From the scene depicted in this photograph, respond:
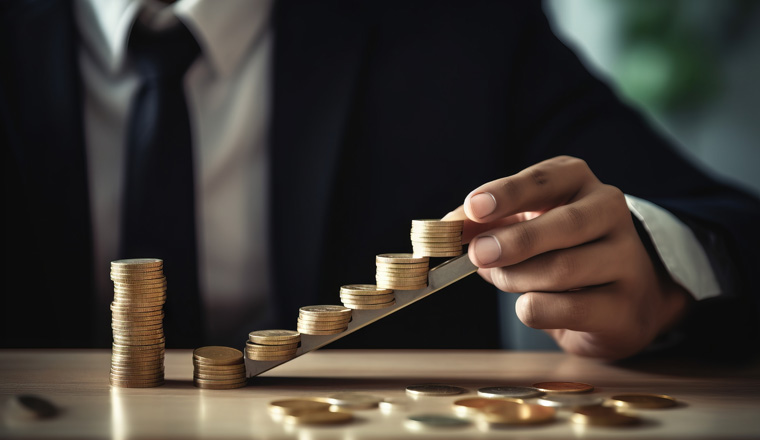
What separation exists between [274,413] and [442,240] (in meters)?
0.37

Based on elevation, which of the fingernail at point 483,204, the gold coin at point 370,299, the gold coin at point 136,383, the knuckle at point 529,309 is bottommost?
the gold coin at point 136,383

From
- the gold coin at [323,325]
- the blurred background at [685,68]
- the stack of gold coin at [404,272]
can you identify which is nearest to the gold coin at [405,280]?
the stack of gold coin at [404,272]

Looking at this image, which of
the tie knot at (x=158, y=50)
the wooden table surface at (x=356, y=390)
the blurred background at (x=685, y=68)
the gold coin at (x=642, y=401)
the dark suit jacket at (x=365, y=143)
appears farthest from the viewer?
the blurred background at (x=685, y=68)

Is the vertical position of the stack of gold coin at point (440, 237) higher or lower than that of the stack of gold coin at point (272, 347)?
higher

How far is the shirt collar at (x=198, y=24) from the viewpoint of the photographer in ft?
5.52

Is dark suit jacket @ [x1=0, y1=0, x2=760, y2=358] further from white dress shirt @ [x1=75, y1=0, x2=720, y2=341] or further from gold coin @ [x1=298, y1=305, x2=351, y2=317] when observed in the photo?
gold coin @ [x1=298, y1=305, x2=351, y2=317]

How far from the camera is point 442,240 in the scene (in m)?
1.07

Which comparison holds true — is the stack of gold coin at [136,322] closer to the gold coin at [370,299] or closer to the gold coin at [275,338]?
the gold coin at [275,338]

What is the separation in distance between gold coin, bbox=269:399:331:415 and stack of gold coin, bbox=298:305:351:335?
0.53ft

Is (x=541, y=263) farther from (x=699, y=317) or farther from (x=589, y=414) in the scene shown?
(x=699, y=317)

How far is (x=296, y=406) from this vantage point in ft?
2.97

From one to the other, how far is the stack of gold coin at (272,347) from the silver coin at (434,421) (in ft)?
0.94

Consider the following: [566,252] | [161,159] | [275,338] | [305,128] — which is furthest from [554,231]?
[161,159]

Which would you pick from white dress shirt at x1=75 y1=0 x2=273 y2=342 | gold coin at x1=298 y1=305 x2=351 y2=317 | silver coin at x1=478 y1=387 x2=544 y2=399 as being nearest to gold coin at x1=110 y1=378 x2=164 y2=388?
gold coin at x1=298 y1=305 x2=351 y2=317
